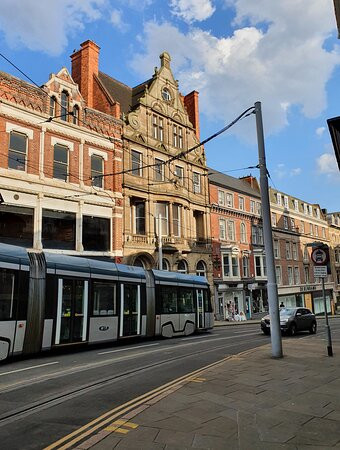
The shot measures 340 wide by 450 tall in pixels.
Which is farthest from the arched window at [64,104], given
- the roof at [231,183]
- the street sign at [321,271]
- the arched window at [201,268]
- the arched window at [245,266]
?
the arched window at [245,266]

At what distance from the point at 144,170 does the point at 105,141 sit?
4.20 metres

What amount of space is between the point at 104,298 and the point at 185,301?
6.28 metres

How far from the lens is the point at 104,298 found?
14.8m

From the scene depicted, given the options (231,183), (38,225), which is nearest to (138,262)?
(38,225)

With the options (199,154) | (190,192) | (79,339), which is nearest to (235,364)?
(79,339)

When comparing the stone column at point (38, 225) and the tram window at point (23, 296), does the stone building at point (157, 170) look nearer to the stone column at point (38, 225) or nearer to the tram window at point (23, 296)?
the stone column at point (38, 225)

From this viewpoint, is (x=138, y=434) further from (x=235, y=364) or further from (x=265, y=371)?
(x=235, y=364)

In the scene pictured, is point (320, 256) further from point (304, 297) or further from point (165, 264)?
point (304, 297)

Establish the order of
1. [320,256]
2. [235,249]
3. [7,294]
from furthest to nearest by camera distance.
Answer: [235,249] → [320,256] → [7,294]

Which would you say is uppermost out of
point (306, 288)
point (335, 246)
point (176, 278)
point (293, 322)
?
point (335, 246)

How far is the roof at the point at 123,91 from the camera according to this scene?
105 feet

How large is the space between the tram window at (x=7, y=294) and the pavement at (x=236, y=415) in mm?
5543

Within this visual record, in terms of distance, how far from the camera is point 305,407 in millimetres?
6535

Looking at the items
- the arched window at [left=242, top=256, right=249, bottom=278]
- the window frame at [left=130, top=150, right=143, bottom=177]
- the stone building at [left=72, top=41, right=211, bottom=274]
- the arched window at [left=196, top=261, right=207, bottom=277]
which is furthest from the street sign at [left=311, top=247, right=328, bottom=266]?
the arched window at [left=242, top=256, right=249, bottom=278]
